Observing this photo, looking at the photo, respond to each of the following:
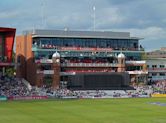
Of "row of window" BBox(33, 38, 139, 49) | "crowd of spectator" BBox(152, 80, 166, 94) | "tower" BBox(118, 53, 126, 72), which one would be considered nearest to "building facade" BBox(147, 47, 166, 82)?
"crowd of spectator" BBox(152, 80, 166, 94)

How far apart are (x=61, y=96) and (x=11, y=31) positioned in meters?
17.9

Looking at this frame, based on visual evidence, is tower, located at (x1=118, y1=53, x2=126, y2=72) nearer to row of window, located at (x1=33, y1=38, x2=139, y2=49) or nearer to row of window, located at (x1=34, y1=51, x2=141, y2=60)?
row of window, located at (x1=34, y1=51, x2=141, y2=60)

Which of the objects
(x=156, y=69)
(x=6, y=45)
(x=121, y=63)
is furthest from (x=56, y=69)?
(x=156, y=69)

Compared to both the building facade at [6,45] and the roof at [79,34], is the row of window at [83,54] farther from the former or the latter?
the building facade at [6,45]

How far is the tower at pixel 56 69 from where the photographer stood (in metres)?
115

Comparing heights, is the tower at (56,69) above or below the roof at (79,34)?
below

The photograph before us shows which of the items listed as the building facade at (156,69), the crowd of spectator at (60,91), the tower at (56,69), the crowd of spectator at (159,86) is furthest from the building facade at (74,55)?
the building facade at (156,69)

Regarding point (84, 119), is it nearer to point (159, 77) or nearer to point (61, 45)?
point (61, 45)

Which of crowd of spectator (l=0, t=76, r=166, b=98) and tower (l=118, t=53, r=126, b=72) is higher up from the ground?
tower (l=118, t=53, r=126, b=72)

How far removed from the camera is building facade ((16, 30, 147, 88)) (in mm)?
116688

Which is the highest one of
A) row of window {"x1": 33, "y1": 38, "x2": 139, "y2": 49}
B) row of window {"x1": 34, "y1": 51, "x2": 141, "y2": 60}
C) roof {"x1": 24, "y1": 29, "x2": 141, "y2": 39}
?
roof {"x1": 24, "y1": 29, "x2": 141, "y2": 39}

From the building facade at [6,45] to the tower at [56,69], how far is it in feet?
38.0

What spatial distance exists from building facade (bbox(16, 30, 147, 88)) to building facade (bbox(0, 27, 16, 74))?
382 inches

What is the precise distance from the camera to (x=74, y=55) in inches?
4680
